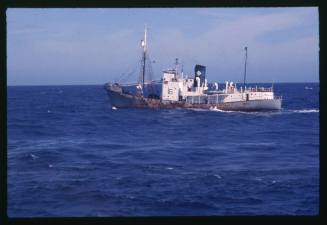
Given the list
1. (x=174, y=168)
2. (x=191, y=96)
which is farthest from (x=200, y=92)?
(x=174, y=168)

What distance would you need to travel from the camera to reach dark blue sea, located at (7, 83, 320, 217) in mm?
4609

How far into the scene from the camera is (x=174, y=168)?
7258 mm

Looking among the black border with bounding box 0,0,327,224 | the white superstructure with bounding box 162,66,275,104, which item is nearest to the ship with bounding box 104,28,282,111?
the white superstructure with bounding box 162,66,275,104

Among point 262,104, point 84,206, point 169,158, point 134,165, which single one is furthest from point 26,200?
point 262,104

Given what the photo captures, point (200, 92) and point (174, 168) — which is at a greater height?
point (200, 92)

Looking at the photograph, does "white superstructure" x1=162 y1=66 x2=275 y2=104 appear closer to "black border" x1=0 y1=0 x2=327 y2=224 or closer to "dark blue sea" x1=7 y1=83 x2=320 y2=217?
"dark blue sea" x1=7 y1=83 x2=320 y2=217
